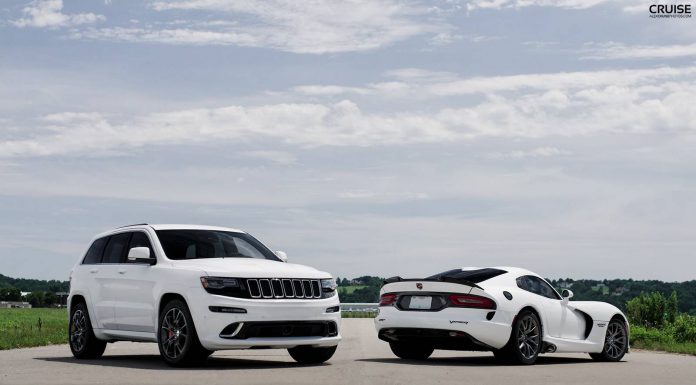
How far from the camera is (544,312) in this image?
56.9 ft

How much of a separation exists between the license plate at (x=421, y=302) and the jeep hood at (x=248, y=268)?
1636mm

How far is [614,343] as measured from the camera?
1900 centimetres

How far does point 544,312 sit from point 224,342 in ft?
17.7

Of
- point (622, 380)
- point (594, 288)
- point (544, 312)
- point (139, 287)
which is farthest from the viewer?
point (594, 288)

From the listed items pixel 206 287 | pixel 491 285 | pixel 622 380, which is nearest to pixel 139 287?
pixel 206 287

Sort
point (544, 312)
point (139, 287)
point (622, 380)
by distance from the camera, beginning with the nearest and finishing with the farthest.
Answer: point (622, 380) → point (139, 287) → point (544, 312)

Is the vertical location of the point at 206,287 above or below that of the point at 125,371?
above

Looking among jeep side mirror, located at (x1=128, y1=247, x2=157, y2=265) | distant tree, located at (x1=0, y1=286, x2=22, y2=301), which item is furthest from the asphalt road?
distant tree, located at (x1=0, y1=286, x2=22, y2=301)

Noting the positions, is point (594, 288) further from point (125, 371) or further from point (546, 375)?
point (125, 371)

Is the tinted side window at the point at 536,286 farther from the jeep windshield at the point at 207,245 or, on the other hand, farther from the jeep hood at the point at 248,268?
the jeep windshield at the point at 207,245

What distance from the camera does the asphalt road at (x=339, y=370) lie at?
44.1ft

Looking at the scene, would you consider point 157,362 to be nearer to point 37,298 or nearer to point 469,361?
point 469,361

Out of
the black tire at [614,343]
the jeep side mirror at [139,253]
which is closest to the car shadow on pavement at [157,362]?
the jeep side mirror at [139,253]

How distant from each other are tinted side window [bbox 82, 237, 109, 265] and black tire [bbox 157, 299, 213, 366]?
2.82 metres
